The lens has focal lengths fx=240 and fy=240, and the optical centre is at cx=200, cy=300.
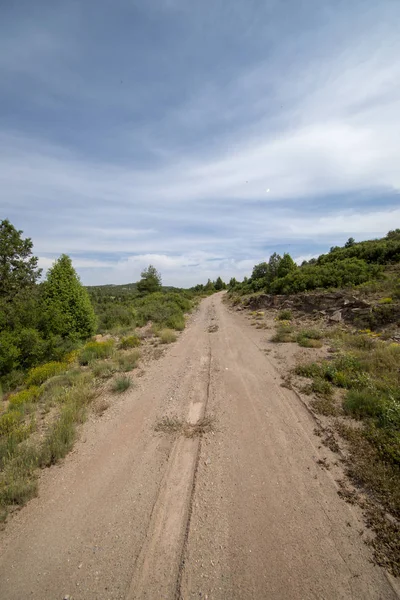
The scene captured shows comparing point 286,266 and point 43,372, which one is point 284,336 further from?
point 286,266

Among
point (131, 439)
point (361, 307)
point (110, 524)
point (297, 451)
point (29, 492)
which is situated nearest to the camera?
point (110, 524)

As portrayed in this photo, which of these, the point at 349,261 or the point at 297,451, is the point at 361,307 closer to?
the point at 349,261

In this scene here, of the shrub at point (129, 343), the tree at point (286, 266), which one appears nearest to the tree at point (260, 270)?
the tree at point (286, 266)

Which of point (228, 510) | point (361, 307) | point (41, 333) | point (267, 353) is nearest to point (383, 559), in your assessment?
point (228, 510)

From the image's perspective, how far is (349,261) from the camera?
23281 mm

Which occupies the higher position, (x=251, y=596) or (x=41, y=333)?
(x=41, y=333)

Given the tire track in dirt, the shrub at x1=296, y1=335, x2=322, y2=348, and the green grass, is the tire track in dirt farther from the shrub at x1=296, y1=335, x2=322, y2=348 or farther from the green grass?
the shrub at x1=296, y1=335, x2=322, y2=348

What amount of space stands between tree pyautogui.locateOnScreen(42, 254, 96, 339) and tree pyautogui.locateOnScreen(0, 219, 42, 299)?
3556 millimetres

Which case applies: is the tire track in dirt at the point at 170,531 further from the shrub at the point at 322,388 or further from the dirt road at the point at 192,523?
the shrub at the point at 322,388

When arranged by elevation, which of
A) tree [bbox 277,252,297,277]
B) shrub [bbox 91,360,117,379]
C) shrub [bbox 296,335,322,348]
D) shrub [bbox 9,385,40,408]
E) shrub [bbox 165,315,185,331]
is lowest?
shrub [bbox 9,385,40,408]

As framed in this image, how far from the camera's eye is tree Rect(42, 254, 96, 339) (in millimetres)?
11648

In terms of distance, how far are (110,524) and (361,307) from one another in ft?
51.7

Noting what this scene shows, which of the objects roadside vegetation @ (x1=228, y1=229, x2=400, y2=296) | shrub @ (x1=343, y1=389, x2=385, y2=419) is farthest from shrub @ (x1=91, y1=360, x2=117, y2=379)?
roadside vegetation @ (x1=228, y1=229, x2=400, y2=296)

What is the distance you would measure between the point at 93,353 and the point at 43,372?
7.06 ft
